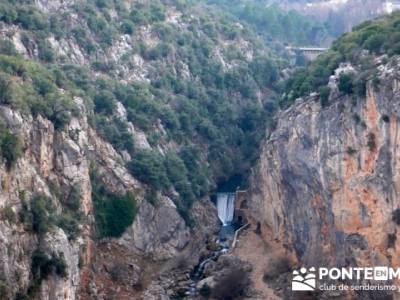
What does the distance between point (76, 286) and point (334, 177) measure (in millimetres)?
17456

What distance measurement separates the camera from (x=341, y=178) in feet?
184

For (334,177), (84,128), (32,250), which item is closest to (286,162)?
(334,177)

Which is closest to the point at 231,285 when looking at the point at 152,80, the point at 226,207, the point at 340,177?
the point at 340,177

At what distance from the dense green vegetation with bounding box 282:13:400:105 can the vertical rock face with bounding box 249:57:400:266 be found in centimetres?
111

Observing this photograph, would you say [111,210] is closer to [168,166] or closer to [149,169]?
[149,169]

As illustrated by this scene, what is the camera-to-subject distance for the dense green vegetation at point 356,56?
5700 centimetres

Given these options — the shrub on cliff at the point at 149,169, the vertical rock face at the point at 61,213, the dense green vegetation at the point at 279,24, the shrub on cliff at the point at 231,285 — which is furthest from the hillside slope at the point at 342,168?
the dense green vegetation at the point at 279,24

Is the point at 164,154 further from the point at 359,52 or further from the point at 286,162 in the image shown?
the point at 359,52

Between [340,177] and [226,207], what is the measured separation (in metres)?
16.6

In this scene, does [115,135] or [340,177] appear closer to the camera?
[340,177]

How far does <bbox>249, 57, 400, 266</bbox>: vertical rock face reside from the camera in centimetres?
5325

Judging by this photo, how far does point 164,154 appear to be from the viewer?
228 feet

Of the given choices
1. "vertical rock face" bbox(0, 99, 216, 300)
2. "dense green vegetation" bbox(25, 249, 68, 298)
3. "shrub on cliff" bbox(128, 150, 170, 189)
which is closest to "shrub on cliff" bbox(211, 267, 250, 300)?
"vertical rock face" bbox(0, 99, 216, 300)

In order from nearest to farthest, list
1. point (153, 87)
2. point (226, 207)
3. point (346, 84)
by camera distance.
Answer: point (346, 84)
point (226, 207)
point (153, 87)
